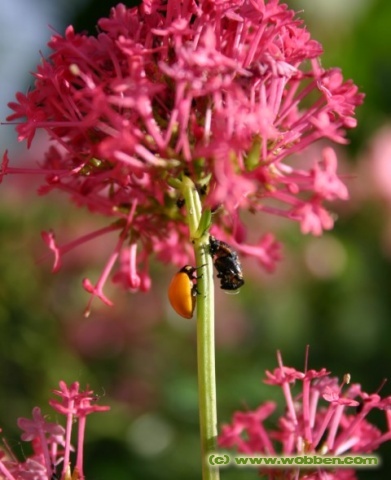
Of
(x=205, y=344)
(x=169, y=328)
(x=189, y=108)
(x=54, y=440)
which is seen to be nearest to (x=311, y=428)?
(x=205, y=344)

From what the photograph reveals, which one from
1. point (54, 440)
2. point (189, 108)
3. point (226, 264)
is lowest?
point (54, 440)

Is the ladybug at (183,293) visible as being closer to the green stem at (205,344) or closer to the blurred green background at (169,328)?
the green stem at (205,344)

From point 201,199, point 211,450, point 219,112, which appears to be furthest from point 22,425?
point 219,112

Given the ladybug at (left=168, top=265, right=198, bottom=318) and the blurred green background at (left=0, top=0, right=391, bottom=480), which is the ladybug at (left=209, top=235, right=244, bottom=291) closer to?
the ladybug at (left=168, top=265, right=198, bottom=318)

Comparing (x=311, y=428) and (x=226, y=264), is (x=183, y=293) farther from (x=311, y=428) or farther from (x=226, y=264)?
(x=311, y=428)

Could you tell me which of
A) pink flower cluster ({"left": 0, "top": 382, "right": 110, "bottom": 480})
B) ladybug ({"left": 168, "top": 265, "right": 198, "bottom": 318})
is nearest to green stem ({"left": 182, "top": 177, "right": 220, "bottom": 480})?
ladybug ({"left": 168, "top": 265, "right": 198, "bottom": 318})

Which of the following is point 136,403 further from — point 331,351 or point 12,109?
point 12,109

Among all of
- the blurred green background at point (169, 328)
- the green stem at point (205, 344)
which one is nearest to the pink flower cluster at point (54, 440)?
the green stem at point (205, 344)
